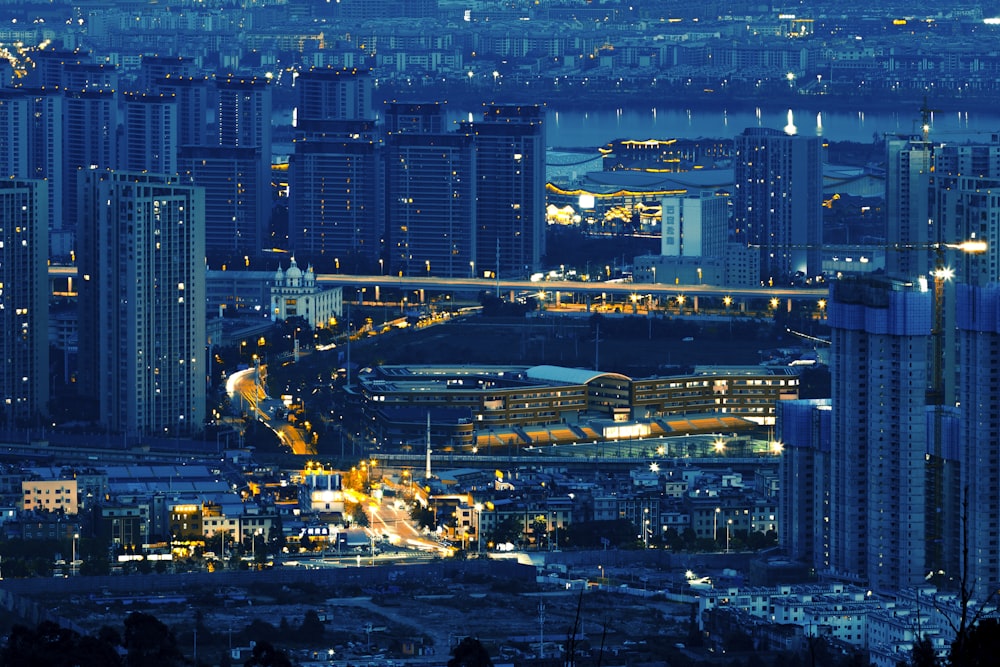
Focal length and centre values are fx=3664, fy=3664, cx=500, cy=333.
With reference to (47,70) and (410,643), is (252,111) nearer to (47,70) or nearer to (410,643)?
(47,70)

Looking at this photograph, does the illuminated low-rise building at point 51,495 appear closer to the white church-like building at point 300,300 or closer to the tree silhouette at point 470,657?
the tree silhouette at point 470,657

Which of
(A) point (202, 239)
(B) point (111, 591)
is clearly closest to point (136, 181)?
(A) point (202, 239)

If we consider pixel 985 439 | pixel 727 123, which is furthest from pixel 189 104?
pixel 985 439

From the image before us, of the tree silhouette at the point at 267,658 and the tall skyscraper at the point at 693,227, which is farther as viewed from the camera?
the tall skyscraper at the point at 693,227

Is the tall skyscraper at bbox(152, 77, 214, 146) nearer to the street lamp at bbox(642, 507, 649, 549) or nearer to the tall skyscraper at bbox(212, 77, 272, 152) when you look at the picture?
the tall skyscraper at bbox(212, 77, 272, 152)

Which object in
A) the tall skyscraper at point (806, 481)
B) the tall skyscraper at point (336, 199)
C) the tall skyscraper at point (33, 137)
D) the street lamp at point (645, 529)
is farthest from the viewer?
the tall skyscraper at point (33, 137)

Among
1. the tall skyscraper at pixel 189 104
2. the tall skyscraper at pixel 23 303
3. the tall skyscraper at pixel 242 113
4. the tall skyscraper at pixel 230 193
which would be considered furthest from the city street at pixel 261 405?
the tall skyscraper at pixel 189 104
